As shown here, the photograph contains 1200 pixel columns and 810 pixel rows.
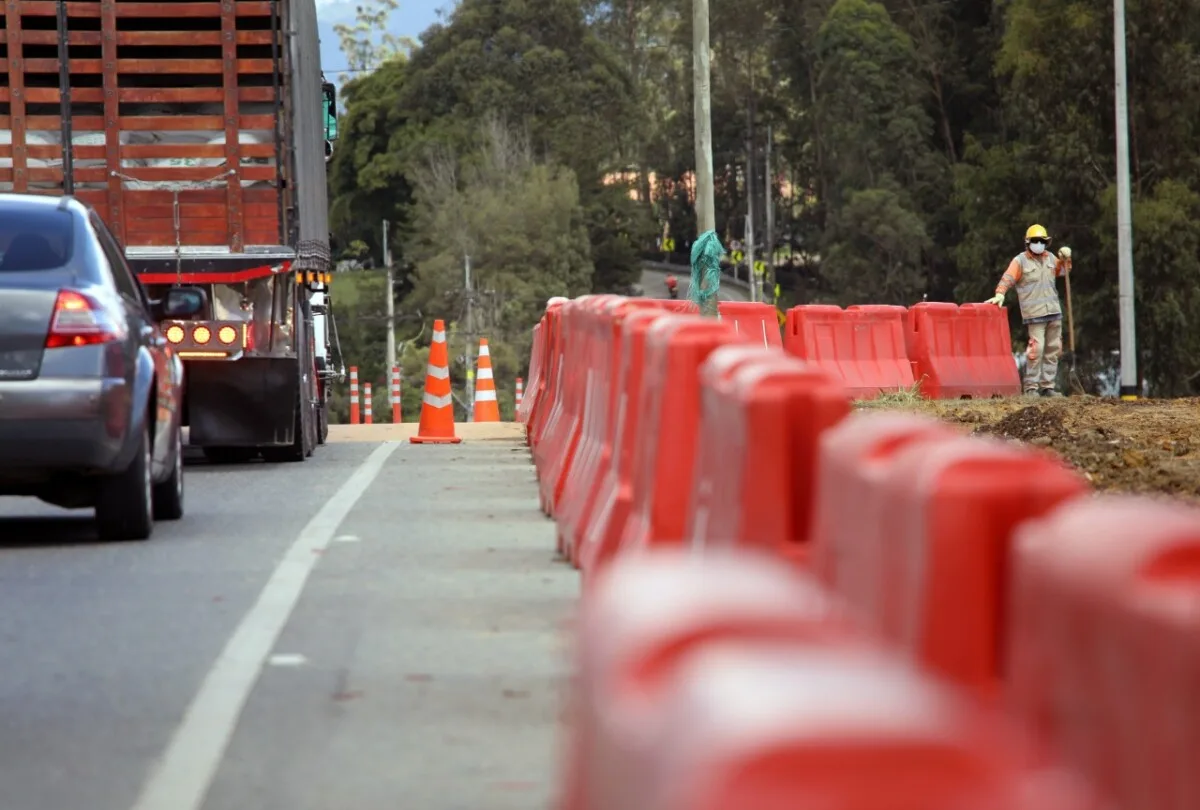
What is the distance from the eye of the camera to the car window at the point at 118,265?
11.5 meters

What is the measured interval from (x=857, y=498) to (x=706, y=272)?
2406cm

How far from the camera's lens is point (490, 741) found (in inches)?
235

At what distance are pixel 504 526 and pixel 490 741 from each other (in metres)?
5.67

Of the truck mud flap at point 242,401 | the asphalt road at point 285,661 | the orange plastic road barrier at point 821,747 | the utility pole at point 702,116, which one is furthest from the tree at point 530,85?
the orange plastic road barrier at point 821,747

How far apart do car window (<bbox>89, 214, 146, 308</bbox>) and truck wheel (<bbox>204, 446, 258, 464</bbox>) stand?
17.2 feet

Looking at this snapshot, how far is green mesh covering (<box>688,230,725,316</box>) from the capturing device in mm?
27656

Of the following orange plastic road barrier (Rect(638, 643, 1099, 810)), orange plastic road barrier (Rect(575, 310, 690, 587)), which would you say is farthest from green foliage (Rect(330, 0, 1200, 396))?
orange plastic road barrier (Rect(638, 643, 1099, 810))

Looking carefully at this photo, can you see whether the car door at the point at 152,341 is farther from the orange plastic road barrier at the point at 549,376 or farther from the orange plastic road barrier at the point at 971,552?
the orange plastic road barrier at the point at 971,552

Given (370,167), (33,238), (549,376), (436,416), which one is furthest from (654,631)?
(370,167)

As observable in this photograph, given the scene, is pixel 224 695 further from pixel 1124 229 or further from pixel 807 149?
pixel 807 149

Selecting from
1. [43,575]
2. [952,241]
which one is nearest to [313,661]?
[43,575]

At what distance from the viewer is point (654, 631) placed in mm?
2348

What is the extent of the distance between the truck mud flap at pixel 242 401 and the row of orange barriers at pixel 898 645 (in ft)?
37.8

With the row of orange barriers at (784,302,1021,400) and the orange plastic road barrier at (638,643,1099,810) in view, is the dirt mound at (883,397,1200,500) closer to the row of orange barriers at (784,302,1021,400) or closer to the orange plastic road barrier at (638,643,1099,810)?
the row of orange barriers at (784,302,1021,400)
